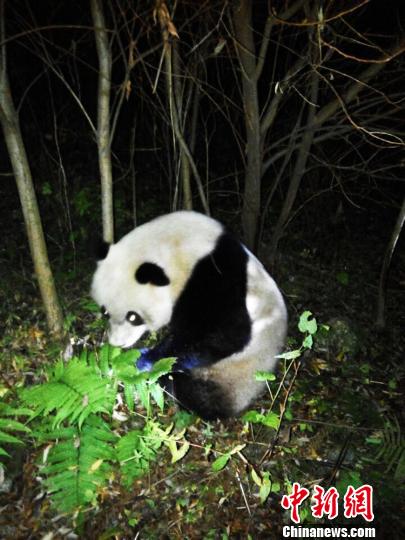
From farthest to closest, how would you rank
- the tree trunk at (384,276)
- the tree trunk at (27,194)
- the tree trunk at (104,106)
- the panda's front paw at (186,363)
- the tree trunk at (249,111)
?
1. the tree trunk at (384,276)
2. the panda's front paw at (186,363)
3. the tree trunk at (249,111)
4. the tree trunk at (27,194)
5. the tree trunk at (104,106)

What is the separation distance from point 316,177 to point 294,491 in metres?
5.71

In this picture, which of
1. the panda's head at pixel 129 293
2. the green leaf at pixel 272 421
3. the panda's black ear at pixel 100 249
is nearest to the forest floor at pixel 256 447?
the green leaf at pixel 272 421

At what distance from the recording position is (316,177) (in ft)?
25.1

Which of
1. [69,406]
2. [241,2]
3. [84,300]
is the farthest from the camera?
[84,300]

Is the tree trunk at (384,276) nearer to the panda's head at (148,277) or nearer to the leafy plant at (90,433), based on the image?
the panda's head at (148,277)

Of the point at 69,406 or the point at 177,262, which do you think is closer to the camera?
the point at 69,406

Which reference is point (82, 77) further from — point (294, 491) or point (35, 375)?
point (294, 491)

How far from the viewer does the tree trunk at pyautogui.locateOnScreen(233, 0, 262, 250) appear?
348 cm

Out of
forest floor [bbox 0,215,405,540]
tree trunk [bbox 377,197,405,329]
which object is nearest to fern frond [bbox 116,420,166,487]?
forest floor [bbox 0,215,405,540]

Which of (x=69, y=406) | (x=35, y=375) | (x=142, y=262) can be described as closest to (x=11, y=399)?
(x=35, y=375)

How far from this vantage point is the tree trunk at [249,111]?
3478mm

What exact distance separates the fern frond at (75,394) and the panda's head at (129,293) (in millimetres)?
545

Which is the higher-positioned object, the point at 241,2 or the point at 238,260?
the point at 241,2

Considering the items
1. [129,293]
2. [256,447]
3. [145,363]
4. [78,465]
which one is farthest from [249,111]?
[78,465]
